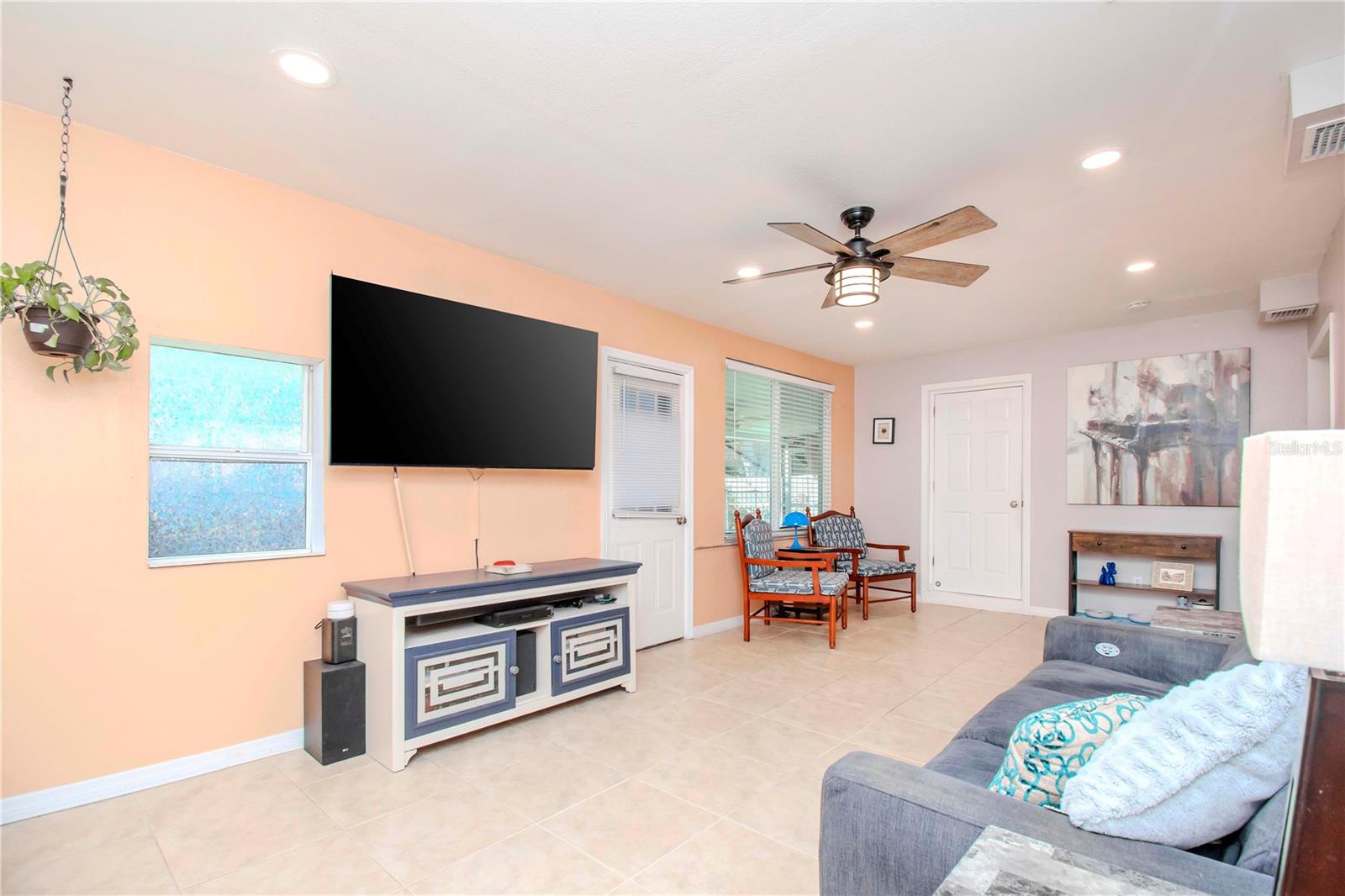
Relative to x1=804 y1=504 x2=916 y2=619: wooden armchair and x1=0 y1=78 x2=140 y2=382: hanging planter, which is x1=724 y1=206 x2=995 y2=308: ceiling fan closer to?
x1=0 y1=78 x2=140 y2=382: hanging planter

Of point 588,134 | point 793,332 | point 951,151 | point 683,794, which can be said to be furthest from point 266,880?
point 793,332

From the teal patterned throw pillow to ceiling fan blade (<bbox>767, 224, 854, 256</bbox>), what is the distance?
1.86 m

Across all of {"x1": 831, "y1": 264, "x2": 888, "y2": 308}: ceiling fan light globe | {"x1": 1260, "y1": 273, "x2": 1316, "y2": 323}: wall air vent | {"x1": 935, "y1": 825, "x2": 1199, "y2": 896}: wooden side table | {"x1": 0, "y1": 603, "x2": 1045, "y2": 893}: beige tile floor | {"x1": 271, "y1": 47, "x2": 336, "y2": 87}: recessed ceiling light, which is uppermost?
{"x1": 271, "y1": 47, "x2": 336, "y2": 87}: recessed ceiling light

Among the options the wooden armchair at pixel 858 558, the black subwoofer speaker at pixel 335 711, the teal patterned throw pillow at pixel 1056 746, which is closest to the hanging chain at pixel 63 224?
the black subwoofer speaker at pixel 335 711

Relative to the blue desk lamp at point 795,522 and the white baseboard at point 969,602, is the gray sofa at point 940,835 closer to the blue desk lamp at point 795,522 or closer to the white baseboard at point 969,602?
the blue desk lamp at point 795,522

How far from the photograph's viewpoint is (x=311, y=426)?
2998mm

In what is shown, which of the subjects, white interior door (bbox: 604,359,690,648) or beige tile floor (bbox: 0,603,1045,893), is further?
white interior door (bbox: 604,359,690,648)

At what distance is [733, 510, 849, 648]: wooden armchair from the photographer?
4707 mm

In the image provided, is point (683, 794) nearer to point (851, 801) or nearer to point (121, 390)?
point (851, 801)

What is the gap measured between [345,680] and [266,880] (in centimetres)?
90

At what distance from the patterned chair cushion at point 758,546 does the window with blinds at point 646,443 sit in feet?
2.05

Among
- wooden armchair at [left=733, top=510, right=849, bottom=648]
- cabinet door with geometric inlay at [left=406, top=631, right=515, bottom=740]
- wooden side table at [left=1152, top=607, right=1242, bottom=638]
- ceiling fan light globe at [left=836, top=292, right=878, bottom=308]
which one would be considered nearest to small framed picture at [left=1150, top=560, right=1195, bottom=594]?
wooden side table at [left=1152, top=607, right=1242, bottom=638]

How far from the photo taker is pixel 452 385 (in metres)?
3.24

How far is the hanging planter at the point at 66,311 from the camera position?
2100mm
